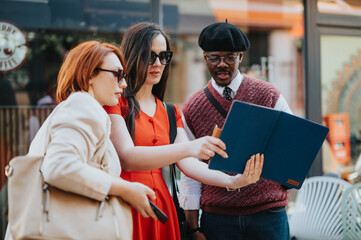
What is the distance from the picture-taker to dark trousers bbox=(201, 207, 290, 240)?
7.09 feet

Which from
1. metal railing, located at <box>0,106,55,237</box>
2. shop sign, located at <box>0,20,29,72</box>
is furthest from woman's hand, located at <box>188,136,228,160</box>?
shop sign, located at <box>0,20,29,72</box>

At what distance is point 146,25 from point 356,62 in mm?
4327

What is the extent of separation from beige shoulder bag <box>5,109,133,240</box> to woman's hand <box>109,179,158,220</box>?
0.07 m

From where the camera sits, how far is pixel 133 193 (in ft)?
5.05

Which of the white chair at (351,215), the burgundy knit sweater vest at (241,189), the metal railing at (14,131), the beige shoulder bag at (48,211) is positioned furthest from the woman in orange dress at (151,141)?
the metal railing at (14,131)

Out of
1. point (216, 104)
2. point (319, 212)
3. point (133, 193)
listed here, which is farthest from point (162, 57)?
point (319, 212)

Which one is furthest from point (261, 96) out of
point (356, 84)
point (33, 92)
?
point (356, 84)

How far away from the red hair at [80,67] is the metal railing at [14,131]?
272cm

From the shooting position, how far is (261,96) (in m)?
2.23

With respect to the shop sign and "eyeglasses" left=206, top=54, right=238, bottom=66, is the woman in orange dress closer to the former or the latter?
"eyeglasses" left=206, top=54, right=238, bottom=66

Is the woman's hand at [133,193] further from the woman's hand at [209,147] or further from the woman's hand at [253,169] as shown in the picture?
the woman's hand at [253,169]

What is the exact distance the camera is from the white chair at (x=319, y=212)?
11.1 ft

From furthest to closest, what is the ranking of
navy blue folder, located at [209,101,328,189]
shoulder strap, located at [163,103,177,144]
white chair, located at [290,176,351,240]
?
→ white chair, located at [290,176,351,240] < shoulder strap, located at [163,103,177,144] < navy blue folder, located at [209,101,328,189]

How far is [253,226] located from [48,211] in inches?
45.5
